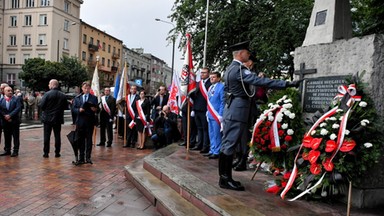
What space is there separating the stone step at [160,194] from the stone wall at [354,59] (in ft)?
8.19

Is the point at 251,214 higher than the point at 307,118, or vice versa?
the point at 307,118

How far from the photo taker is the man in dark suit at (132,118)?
36.1 ft

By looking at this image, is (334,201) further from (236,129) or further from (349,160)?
(236,129)

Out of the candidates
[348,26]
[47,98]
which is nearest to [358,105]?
[348,26]

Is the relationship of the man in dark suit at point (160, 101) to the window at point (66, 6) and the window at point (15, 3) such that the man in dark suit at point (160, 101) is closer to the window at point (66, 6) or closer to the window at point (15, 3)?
the window at point (66, 6)

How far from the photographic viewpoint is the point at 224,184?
15.6 ft

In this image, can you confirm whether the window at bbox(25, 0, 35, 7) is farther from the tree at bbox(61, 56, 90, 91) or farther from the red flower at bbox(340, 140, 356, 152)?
the red flower at bbox(340, 140, 356, 152)

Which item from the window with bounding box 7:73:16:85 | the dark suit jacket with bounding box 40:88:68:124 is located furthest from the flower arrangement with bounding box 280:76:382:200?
the window with bounding box 7:73:16:85

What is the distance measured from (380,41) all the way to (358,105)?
86 centimetres

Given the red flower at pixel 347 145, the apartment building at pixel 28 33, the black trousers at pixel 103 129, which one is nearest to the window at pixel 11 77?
the apartment building at pixel 28 33

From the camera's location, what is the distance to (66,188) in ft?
19.5

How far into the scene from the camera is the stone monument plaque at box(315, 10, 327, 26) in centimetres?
516

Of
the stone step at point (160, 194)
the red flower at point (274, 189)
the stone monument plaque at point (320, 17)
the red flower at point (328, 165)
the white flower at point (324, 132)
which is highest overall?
the stone monument plaque at point (320, 17)

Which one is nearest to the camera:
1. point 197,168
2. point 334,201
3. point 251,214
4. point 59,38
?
point 251,214
